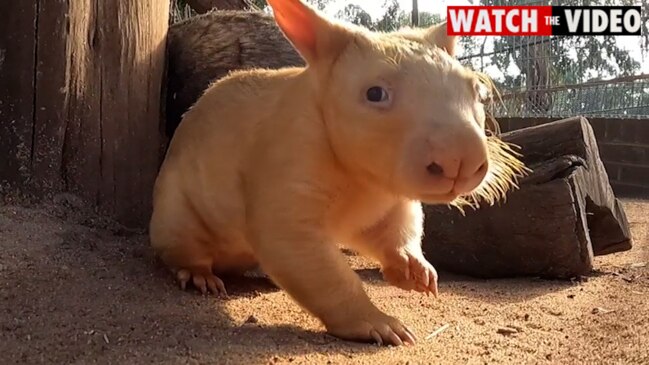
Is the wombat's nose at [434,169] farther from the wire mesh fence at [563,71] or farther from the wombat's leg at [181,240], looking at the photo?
the wire mesh fence at [563,71]

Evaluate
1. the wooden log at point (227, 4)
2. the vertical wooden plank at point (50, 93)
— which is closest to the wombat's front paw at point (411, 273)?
the vertical wooden plank at point (50, 93)

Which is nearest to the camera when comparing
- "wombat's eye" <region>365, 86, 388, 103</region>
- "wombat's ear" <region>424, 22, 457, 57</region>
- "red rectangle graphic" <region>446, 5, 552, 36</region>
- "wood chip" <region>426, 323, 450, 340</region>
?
"wombat's eye" <region>365, 86, 388, 103</region>

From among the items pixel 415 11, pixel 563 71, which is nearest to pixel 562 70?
pixel 563 71

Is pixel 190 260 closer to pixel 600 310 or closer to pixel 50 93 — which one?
pixel 50 93

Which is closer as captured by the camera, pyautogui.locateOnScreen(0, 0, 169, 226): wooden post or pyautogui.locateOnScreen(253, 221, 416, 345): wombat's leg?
pyautogui.locateOnScreen(253, 221, 416, 345): wombat's leg

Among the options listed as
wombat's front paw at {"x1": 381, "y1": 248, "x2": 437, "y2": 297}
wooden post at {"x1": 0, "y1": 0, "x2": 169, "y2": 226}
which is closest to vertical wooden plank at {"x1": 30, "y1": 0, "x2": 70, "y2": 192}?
wooden post at {"x1": 0, "y1": 0, "x2": 169, "y2": 226}

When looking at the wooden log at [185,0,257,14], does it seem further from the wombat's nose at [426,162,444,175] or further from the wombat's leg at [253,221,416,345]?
the wombat's nose at [426,162,444,175]

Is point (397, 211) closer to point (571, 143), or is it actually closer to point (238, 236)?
point (238, 236)

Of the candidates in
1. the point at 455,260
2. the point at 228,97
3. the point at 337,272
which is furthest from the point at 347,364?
the point at 455,260
